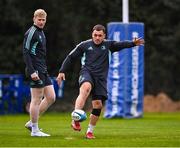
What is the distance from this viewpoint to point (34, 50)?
532 inches

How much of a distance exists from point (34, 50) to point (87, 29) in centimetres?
2250

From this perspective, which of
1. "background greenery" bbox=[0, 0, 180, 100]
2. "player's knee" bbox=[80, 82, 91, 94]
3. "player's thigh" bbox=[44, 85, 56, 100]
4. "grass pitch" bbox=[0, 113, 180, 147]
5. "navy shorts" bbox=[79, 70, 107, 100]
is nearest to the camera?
"grass pitch" bbox=[0, 113, 180, 147]

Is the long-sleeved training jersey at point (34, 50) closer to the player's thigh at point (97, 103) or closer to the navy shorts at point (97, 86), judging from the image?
the navy shorts at point (97, 86)

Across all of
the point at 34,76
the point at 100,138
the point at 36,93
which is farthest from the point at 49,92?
the point at 100,138

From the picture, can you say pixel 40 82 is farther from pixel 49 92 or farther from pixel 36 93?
pixel 49 92

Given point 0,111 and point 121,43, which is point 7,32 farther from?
point 121,43

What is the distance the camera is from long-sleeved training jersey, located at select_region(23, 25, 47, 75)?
13.4m

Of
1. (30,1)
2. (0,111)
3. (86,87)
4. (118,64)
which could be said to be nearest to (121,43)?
(86,87)

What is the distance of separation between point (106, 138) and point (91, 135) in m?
0.26

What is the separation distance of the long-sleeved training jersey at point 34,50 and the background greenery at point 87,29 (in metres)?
20.7

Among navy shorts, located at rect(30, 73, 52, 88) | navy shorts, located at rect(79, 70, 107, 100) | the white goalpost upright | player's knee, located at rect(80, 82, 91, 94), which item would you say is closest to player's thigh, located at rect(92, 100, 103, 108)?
navy shorts, located at rect(79, 70, 107, 100)

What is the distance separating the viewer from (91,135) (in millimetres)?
13125

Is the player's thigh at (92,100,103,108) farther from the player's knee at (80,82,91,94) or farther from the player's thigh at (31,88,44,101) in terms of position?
the player's thigh at (31,88,44,101)

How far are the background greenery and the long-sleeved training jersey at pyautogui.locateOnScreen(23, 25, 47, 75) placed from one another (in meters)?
20.7
